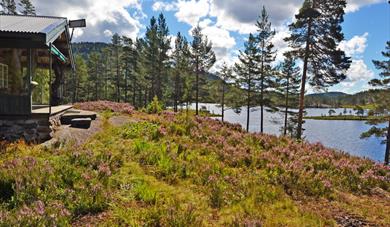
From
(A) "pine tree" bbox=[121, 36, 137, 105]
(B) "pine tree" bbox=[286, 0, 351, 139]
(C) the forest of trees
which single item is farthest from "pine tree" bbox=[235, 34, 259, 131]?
(A) "pine tree" bbox=[121, 36, 137, 105]

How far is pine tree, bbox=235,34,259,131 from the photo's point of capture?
37062mm

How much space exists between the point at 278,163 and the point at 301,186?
1.99 metres

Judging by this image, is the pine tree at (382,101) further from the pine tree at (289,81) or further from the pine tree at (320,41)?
the pine tree at (289,81)

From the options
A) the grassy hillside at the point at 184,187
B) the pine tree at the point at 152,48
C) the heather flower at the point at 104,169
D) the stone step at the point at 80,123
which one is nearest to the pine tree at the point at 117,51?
the pine tree at the point at 152,48

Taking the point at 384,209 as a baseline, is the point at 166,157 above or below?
above

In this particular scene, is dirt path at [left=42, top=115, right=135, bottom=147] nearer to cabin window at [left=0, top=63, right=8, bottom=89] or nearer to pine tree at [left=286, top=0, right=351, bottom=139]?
cabin window at [left=0, top=63, right=8, bottom=89]

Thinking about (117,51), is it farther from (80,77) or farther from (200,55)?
(200,55)

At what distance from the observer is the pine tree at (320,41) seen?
73.8ft

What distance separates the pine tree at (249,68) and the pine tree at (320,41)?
1337cm

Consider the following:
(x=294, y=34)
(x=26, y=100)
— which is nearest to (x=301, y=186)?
(x=26, y=100)

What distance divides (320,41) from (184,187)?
20.6 metres

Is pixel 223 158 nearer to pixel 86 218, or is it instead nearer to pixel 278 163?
pixel 278 163

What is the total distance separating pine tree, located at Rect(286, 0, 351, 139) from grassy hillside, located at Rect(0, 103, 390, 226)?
45.4ft

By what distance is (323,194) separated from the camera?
759cm
